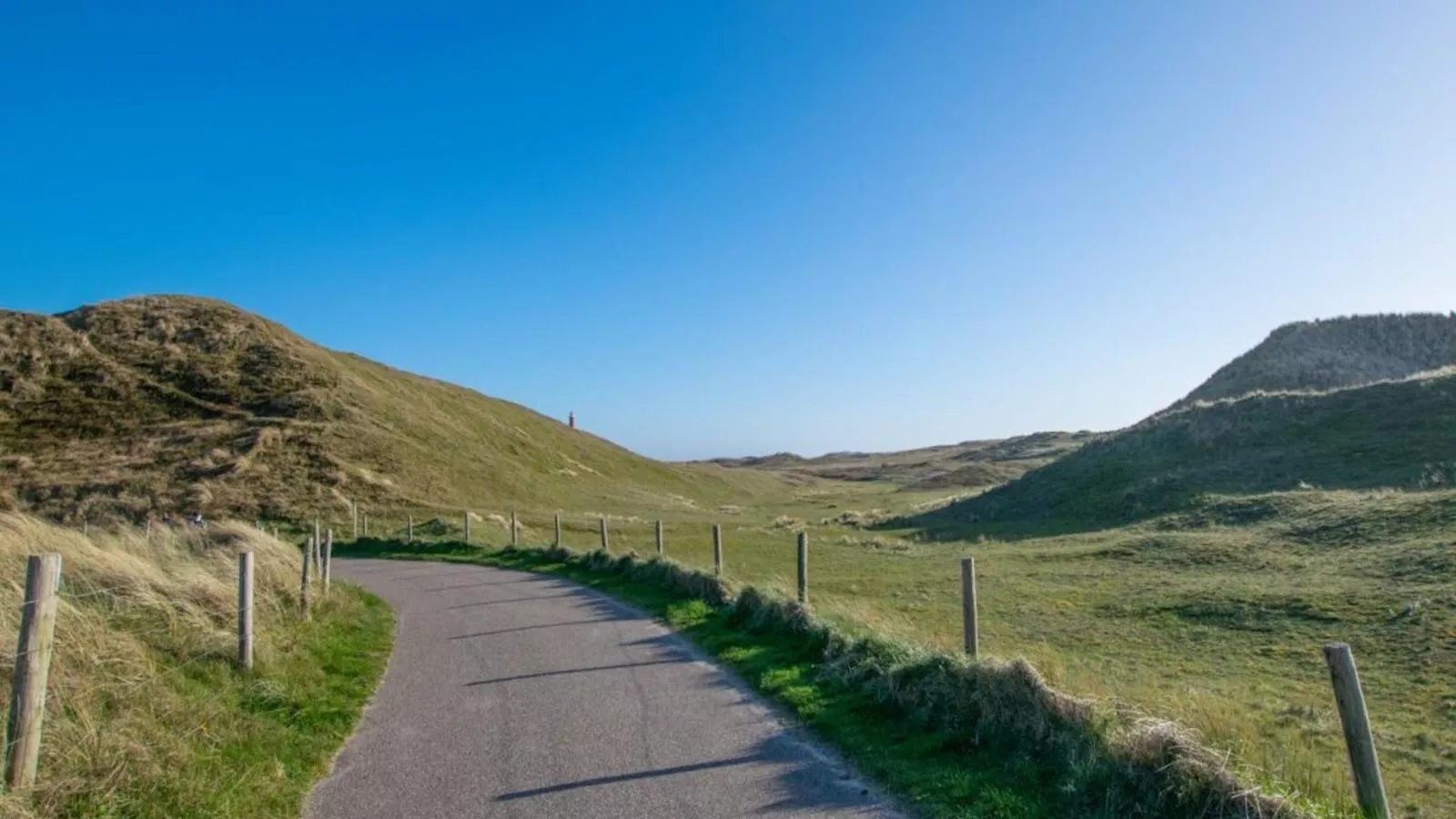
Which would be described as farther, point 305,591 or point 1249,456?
point 1249,456

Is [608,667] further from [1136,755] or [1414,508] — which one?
[1414,508]

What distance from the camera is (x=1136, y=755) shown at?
20.4ft

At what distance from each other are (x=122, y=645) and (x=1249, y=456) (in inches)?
1768

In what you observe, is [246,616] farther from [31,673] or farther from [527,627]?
[527,627]

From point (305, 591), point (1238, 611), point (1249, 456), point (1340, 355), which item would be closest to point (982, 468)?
point (1340, 355)

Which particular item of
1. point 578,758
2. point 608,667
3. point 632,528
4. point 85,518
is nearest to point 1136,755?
point 578,758

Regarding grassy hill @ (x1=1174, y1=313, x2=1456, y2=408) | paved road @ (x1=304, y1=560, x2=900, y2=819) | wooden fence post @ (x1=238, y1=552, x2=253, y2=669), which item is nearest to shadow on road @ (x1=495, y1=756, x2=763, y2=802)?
paved road @ (x1=304, y1=560, x2=900, y2=819)

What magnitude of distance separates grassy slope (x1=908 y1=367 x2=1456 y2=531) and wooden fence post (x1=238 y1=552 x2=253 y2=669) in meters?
36.7

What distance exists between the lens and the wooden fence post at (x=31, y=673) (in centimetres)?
571

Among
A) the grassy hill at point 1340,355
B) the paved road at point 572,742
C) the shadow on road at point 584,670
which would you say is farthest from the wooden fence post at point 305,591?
the grassy hill at point 1340,355

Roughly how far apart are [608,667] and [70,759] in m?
6.47

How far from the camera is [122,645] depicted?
25.7 ft

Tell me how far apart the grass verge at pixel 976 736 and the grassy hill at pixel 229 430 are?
42.8 metres

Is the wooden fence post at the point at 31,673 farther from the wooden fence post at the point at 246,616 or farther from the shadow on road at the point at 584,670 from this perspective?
the shadow on road at the point at 584,670
